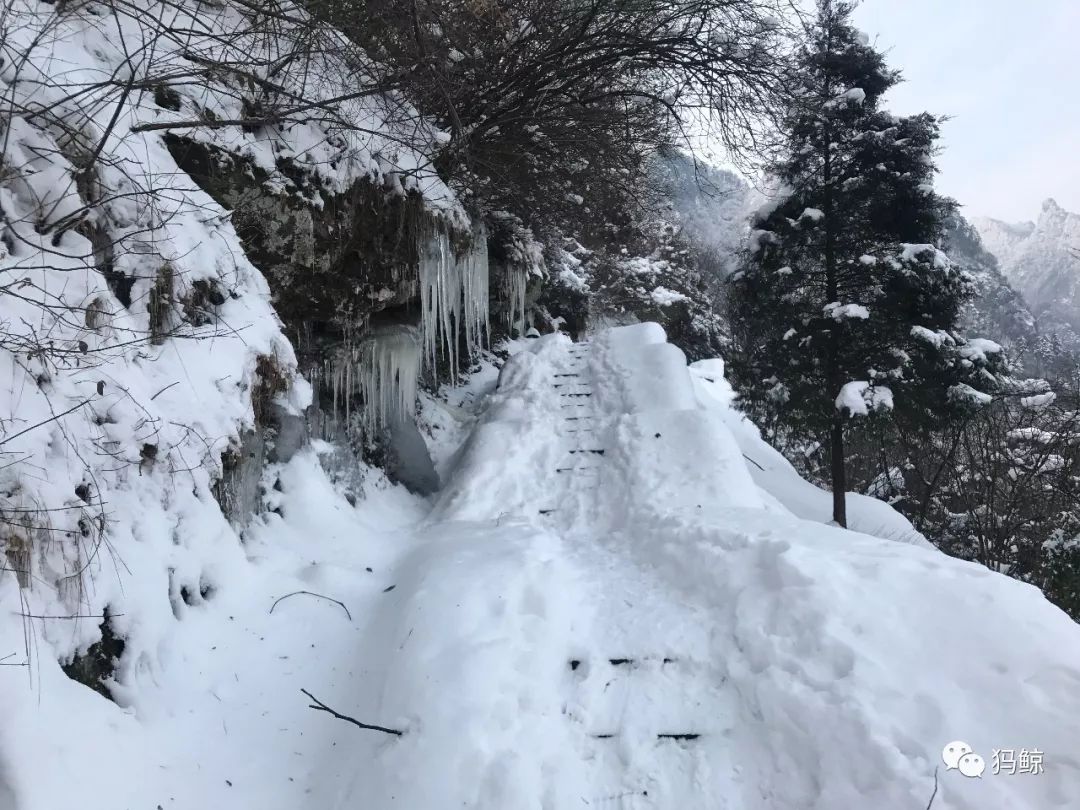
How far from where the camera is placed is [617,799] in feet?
7.17

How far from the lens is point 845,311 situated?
7.39 meters

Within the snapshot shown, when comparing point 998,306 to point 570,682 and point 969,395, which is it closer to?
point 969,395

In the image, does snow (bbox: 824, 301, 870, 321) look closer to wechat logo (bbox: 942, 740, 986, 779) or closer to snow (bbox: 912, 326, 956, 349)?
snow (bbox: 912, 326, 956, 349)

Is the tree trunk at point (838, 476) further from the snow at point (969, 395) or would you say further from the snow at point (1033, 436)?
the snow at point (1033, 436)

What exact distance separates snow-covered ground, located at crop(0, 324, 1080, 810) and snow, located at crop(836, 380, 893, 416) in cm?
403

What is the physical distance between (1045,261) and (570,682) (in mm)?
114177

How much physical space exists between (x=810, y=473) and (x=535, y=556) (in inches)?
592

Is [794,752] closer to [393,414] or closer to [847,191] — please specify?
[393,414]

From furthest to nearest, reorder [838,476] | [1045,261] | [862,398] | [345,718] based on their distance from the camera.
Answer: [1045,261]
[838,476]
[862,398]
[345,718]

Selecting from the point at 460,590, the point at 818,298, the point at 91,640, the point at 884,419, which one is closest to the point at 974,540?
the point at 884,419

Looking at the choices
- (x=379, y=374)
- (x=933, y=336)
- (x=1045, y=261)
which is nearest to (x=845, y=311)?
(x=933, y=336)

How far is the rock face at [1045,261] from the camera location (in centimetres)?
6769

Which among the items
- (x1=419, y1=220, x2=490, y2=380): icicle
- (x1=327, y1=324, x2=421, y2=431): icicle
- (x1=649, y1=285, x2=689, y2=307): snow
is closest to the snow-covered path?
(x1=327, y1=324, x2=421, y2=431): icicle

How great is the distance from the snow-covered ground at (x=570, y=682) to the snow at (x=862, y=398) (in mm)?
4028
